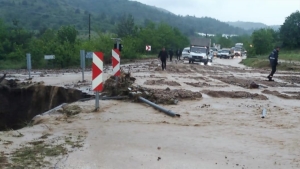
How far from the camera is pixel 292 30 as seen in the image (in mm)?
61906

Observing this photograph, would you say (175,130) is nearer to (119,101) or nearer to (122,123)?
(122,123)

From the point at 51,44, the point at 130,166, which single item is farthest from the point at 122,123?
the point at 51,44

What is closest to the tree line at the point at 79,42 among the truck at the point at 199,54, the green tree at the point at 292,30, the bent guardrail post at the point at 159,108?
the green tree at the point at 292,30

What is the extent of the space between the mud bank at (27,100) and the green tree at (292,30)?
175 feet

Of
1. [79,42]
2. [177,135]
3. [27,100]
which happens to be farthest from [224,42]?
[177,135]

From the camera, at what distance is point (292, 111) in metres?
11.1

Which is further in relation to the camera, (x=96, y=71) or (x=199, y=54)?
(x=199, y=54)

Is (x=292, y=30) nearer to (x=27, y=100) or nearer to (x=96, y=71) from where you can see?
(x=27, y=100)

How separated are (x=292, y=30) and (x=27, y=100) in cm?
5422

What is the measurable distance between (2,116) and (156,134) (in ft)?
35.1

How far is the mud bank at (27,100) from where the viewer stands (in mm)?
15992

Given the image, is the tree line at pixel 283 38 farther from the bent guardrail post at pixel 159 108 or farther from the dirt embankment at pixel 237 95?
the bent guardrail post at pixel 159 108

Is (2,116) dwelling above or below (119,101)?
below

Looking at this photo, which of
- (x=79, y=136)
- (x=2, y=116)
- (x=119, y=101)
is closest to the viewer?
(x=79, y=136)
